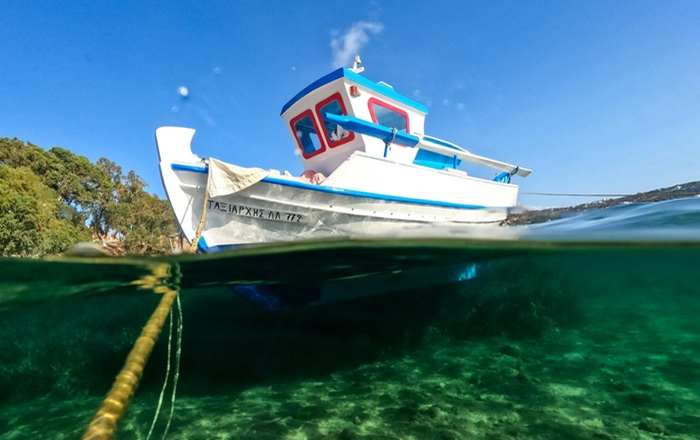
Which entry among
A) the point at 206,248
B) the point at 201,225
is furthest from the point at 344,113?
the point at 206,248

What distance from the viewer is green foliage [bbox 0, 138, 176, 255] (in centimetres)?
2056

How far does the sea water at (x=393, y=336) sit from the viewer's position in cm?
582

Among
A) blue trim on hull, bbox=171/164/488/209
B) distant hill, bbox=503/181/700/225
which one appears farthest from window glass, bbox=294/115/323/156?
distant hill, bbox=503/181/700/225

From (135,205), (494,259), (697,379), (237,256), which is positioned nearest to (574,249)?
(494,259)

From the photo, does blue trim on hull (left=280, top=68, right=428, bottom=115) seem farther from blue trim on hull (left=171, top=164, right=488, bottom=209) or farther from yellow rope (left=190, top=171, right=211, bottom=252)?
yellow rope (left=190, top=171, right=211, bottom=252)

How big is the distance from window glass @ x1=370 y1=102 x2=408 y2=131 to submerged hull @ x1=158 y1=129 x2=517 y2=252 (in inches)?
106

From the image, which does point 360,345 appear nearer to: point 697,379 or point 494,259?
point 494,259

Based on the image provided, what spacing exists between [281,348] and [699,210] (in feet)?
41.5

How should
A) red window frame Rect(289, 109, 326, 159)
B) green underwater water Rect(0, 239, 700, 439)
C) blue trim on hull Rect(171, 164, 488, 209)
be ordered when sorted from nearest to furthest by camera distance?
green underwater water Rect(0, 239, 700, 439) < blue trim on hull Rect(171, 164, 488, 209) < red window frame Rect(289, 109, 326, 159)

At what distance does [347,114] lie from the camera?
1087cm

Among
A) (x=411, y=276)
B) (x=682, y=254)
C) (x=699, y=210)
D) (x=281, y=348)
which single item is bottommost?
(x=281, y=348)

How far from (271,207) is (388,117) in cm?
620

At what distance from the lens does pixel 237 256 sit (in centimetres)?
834

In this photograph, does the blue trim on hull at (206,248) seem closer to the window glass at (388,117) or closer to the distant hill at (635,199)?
the window glass at (388,117)
